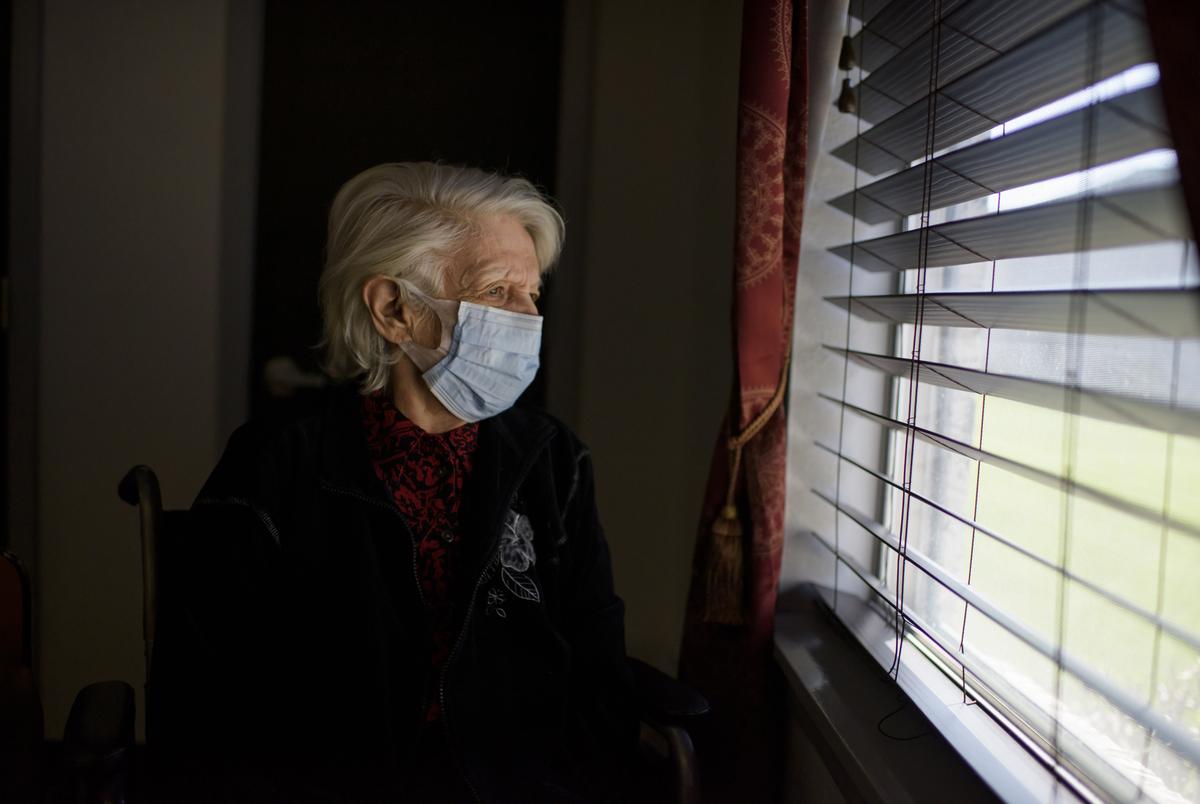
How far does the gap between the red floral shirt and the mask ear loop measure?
96 millimetres

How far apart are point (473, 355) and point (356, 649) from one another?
1.51 feet

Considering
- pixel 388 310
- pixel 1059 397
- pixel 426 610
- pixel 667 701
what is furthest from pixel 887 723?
pixel 388 310

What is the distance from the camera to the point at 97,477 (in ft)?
7.38

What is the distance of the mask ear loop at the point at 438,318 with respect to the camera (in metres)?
1.36

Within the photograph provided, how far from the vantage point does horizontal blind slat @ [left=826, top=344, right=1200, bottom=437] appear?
0.67 metres

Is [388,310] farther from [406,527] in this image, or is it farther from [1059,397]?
[1059,397]

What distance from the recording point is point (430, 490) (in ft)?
4.51

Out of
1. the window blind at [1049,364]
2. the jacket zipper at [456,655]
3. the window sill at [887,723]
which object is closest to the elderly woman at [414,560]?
the jacket zipper at [456,655]

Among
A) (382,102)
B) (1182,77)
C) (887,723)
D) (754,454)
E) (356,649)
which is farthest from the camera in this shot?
(382,102)

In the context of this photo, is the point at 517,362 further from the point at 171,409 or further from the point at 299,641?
the point at 171,409

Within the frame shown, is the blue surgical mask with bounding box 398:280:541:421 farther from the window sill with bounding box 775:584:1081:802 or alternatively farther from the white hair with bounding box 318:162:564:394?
the window sill with bounding box 775:584:1081:802

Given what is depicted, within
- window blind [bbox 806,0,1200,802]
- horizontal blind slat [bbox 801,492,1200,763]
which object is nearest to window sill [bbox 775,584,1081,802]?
window blind [bbox 806,0,1200,802]

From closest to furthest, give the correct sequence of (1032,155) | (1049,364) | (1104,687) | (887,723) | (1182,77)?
(1182,77)
(1104,687)
(1032,155)
(1049,364)
(887,723)

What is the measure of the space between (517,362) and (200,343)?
4.05 ft
